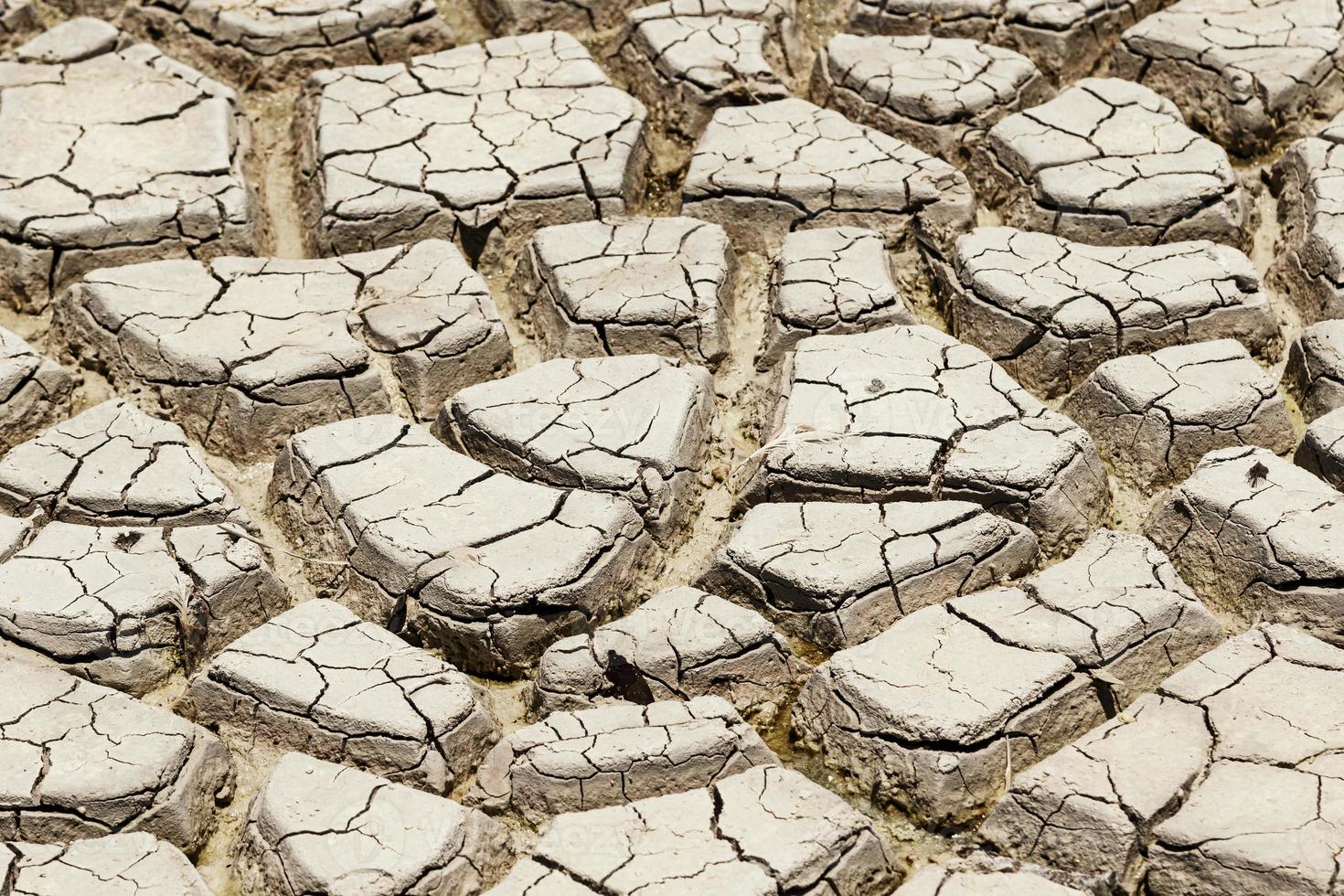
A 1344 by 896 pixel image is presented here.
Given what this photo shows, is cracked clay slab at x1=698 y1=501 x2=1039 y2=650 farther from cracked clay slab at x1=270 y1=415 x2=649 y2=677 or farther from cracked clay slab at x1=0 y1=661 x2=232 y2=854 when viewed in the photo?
cracked clay slab at x1=0 y1=661 x2=232 y2=854

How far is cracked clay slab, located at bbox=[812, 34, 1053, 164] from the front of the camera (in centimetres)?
470

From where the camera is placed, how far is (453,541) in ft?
11.6

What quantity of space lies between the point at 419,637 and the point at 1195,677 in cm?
174

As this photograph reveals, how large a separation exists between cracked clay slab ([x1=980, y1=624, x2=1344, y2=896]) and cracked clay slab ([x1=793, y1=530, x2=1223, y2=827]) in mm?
91

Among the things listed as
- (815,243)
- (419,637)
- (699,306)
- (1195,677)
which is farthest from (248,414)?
(1195,677)

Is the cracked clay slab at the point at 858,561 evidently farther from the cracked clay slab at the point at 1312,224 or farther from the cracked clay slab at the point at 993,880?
the cracked clay slab at the point at 1312,224

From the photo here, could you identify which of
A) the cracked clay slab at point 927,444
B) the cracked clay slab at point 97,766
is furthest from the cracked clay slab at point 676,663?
the cracked clay slab at point 97,766

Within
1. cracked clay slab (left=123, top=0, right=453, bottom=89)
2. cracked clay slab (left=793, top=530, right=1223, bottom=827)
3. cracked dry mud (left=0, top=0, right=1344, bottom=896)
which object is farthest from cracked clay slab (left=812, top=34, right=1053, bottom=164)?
cracked clay slab (left=793, top=530, right=1223, bottom=827)

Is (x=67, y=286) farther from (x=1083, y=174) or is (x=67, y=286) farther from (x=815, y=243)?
(x=1083, y=174)

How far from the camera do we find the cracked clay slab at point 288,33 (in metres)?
5.01

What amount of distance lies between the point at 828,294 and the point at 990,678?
131cm

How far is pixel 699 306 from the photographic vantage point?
13.4ft

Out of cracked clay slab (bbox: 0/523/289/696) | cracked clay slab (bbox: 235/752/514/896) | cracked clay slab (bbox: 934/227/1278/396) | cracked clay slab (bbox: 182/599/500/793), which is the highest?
cracked clay slab (bbox: 934/227/1278/396)

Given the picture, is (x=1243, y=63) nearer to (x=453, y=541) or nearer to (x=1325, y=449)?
(x=1325, y=449)
